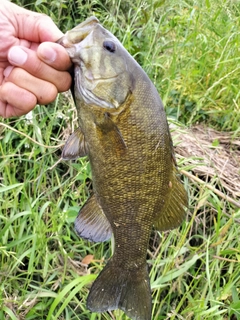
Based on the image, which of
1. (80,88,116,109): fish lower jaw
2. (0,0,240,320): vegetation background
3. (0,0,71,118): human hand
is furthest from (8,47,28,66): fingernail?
(0,0,240,320): vegetation background

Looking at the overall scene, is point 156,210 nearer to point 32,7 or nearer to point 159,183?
point 159,183

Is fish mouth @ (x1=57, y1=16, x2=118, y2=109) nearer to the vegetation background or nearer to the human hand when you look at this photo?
the human hand

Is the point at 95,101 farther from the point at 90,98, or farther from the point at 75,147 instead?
the point at 75,147

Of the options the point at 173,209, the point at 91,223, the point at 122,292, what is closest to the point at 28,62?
the point at 91,223

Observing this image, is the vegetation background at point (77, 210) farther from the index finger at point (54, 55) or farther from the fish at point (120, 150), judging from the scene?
the index finger at point (54, 55)

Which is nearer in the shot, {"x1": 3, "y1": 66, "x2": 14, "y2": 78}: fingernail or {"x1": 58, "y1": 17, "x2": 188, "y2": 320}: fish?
{"x1": 58, "y1": 17, "x2": 188, "y2": 320}: fish

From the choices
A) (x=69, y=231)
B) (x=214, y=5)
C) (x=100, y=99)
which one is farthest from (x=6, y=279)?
(x=214, y=5)
